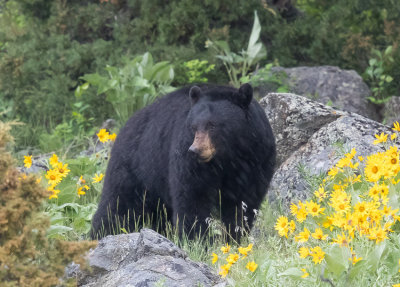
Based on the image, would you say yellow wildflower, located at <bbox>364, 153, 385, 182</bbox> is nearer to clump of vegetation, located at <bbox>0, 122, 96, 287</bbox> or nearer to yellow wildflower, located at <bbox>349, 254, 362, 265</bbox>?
yellow wildflower, located at <bbox>349, 254, 362, 265</bbox>

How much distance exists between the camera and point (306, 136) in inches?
243

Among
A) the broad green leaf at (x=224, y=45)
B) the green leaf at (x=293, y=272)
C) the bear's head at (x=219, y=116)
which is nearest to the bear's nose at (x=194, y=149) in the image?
the bear's head at (x=219, y=116)

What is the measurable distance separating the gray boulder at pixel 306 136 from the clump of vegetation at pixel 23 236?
104 inches

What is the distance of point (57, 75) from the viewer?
9578 mm

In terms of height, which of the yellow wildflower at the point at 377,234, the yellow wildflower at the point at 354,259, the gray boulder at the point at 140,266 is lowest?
the gray boulder at the point at 140,266

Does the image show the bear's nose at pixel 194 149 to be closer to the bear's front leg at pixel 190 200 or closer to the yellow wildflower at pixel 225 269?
the bear's front leg at pixel 190 200

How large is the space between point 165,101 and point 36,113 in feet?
14.3

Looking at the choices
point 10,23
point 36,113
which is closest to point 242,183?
Result: point 36,113

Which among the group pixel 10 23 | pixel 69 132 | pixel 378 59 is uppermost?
pixel 10 23

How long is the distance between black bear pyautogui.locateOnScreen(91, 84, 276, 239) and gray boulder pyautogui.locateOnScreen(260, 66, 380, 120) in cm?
346

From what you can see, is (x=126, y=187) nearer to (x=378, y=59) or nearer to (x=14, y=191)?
(x=14, y=191)

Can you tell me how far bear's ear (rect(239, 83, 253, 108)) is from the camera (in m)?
5.04

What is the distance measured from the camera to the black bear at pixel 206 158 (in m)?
5.01

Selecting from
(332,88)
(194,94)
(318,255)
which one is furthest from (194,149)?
(332,88)
